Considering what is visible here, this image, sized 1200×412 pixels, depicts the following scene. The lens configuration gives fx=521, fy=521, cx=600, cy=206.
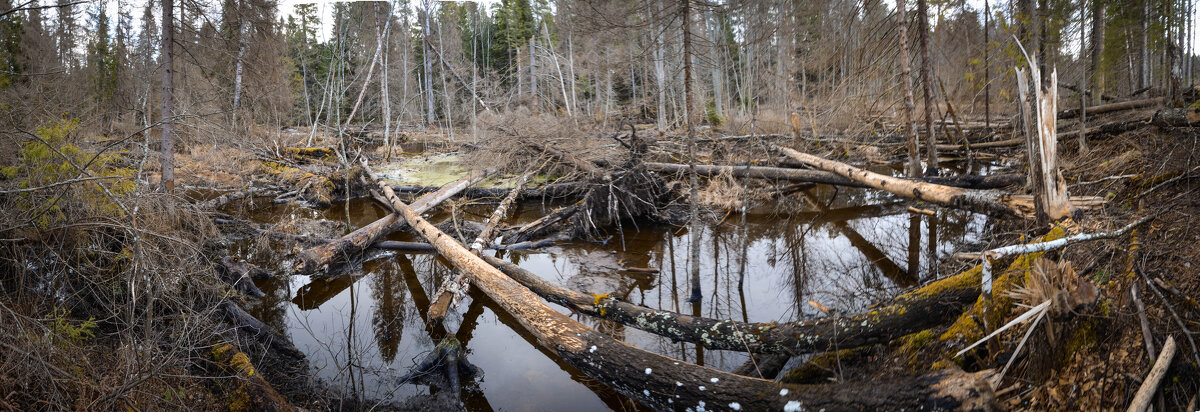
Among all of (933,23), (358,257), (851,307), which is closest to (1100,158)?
(851,307)

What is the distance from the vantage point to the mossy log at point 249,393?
3.83 metres

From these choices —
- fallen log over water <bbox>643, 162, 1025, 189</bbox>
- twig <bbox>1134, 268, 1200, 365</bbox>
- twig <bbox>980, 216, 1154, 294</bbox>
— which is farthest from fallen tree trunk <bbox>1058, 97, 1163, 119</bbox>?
twig <bbox>1134, 268, 1200, 365</bbox>

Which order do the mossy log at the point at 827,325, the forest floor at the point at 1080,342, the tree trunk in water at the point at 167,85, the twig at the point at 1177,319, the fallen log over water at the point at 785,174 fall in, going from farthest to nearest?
the tree trunk in water at the point at 167,85, the fallen log over water at the point at 785,174, the mossy log at the point at 827,325, the forest floor at the point at 1080,342, the twig at the point at 1177,319

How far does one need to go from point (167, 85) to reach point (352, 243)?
3839 millimetres

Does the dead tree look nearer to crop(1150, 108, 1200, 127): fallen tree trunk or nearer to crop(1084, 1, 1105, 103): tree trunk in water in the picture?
crop(1150, 108, 1200, 127): fallen tree trunk

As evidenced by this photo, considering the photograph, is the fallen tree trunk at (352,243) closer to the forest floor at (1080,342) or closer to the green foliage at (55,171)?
the forest floor at (1080,342)

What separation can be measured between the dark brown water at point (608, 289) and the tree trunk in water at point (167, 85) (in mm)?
1676

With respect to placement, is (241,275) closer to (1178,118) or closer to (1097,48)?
(1178,118)

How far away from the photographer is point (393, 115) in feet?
109

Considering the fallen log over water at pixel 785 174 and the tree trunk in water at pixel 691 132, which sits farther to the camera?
the fallen log over water at pixel 785 174

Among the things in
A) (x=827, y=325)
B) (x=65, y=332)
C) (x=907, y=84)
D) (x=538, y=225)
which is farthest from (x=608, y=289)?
(x=907, y=84)

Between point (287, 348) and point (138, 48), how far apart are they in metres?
18.1

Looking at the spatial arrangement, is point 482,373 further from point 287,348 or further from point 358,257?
point 358,257

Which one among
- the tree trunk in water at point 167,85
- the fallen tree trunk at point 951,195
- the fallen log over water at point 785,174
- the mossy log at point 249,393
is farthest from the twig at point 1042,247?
the tree trunk in water at point 167,85
